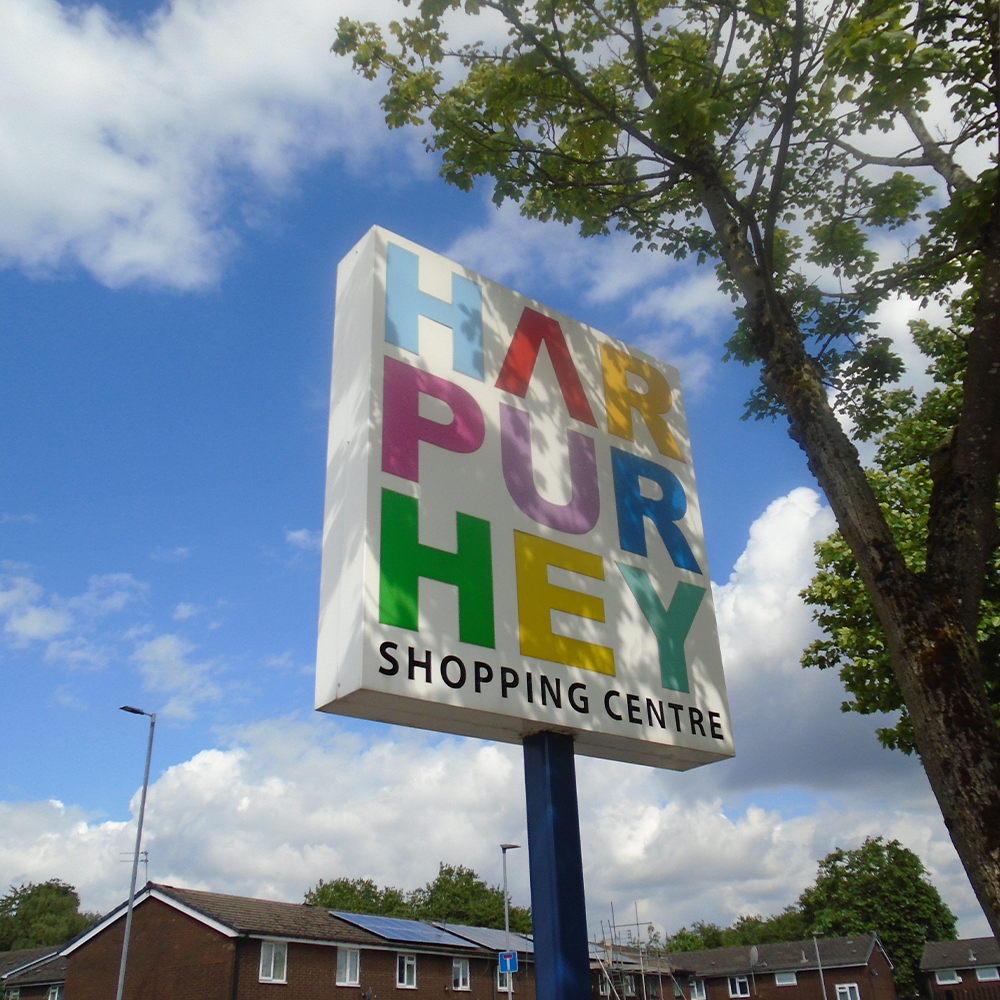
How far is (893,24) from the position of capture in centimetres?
741

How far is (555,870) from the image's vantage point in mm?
6316

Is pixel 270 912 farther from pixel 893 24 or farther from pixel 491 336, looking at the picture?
pixel 893 24

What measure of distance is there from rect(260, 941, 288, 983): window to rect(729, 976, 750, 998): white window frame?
43.3 meters

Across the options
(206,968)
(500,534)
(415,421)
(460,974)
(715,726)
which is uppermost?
(415,421)

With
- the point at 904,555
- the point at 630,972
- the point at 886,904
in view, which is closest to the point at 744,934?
the point at 886,904

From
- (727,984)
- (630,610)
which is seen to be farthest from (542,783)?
(727,984)

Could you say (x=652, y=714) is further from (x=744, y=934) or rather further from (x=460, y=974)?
(x=744, y=934)

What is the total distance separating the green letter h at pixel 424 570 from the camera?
6.15m

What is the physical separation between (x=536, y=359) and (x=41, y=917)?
90788 millimetres

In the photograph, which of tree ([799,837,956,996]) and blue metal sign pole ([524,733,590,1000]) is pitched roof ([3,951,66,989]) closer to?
blue metal sign pole ([524,733,590,1000])

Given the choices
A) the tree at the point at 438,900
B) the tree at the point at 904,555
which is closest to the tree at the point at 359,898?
the tree at the point at 438,900

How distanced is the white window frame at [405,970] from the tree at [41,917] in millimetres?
54370

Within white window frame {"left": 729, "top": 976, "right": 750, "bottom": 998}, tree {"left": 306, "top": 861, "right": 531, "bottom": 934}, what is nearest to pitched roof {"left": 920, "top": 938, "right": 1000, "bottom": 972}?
white window frame {"left": 729, "top": 976, "right": 750, "bottom": 998}

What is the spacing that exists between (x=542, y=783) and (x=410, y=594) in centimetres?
187
